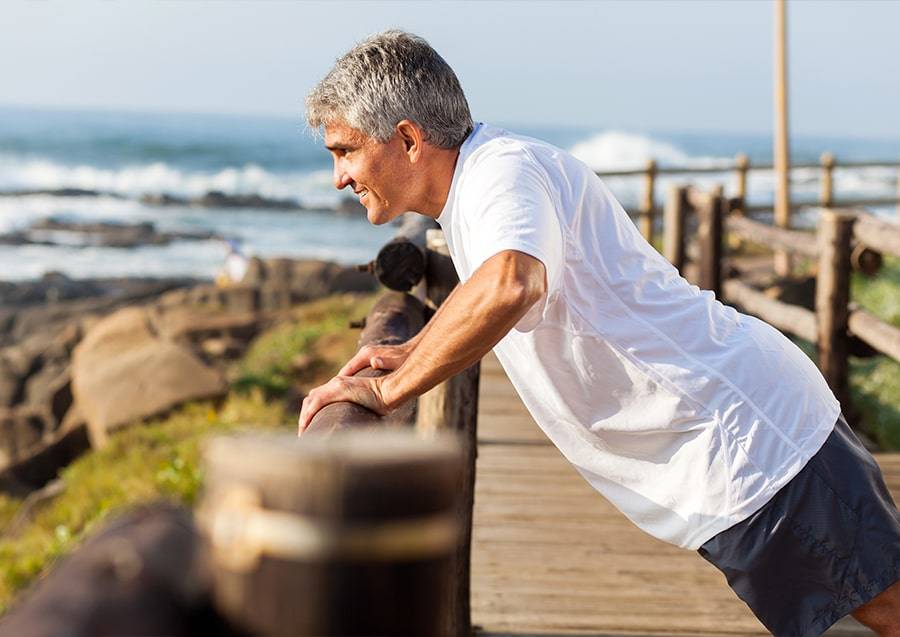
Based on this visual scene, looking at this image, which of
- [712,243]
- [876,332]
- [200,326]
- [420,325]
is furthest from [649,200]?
[420,325]

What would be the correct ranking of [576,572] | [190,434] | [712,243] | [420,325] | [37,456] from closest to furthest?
1. [420,325]
2. [576,572]
3. [712,243]
4. [190,434]
5. [37,456]

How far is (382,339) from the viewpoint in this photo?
306cm

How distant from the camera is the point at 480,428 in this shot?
6473mm

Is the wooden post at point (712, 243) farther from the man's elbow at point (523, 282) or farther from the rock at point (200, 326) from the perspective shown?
the rock at point (200, 326)

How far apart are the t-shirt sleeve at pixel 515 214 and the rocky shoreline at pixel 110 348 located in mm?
9232

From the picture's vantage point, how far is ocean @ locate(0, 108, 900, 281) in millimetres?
31391

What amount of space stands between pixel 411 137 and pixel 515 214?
334 mm

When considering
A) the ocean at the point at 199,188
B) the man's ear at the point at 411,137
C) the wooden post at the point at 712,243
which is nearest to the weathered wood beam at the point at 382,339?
the man's ear at the point at 411,137

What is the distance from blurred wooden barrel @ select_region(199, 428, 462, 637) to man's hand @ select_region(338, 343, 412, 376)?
1.56 metres

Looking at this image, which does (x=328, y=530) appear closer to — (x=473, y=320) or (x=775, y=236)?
(x=473, y=320)

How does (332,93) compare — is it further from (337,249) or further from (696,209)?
(337,249)

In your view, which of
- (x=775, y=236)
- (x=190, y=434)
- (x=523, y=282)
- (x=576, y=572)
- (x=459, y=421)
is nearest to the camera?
(x=523, y=282)

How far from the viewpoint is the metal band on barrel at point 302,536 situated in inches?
30.4

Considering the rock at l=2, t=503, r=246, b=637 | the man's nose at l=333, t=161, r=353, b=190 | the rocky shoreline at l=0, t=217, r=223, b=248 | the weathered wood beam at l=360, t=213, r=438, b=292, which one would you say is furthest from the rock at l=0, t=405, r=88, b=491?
the rocky shoreline at l=0, t=217, r=223, b=248
